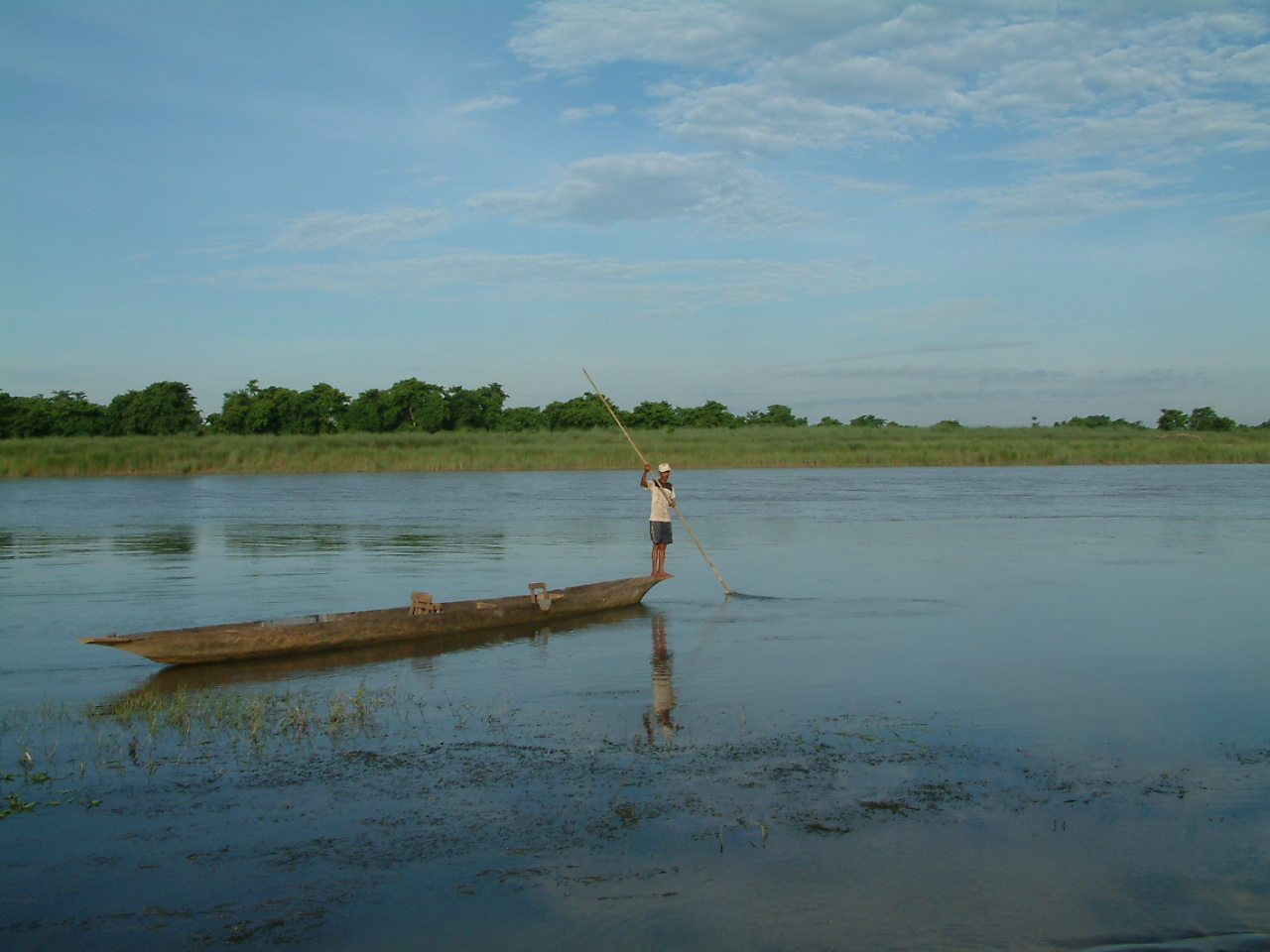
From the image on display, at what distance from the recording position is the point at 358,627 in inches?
392

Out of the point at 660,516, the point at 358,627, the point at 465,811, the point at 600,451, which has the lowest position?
the point at 465,811

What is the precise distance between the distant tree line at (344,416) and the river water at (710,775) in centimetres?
5913

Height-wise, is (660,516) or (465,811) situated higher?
(660,516)

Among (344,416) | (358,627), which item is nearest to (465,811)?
(358,627)

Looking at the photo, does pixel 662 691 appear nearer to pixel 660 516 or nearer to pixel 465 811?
pixel 465 811

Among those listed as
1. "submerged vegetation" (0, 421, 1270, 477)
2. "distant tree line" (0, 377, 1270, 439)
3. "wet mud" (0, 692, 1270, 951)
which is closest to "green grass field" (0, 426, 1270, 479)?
"submerged vegetation" (0, 421, 1270, 477)

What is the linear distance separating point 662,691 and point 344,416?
72473 mm

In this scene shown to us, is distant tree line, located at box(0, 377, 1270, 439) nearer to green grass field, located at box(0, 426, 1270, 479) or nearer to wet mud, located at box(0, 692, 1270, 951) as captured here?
green grass field, located at box(0, 426, 1270, 479)

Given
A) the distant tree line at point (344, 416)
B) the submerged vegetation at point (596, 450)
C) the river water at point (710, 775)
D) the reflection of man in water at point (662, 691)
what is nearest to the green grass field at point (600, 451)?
the submerged vegetation at point (596, 450)

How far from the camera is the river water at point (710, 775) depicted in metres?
4.66

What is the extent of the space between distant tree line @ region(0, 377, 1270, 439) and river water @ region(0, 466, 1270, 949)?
5913 centimetres

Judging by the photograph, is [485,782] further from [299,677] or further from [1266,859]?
[1266,859]

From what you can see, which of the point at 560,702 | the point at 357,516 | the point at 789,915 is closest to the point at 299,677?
the point at 560,702

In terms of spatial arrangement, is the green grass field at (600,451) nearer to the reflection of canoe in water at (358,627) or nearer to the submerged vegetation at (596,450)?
the submerged vegetation at (596,450)
